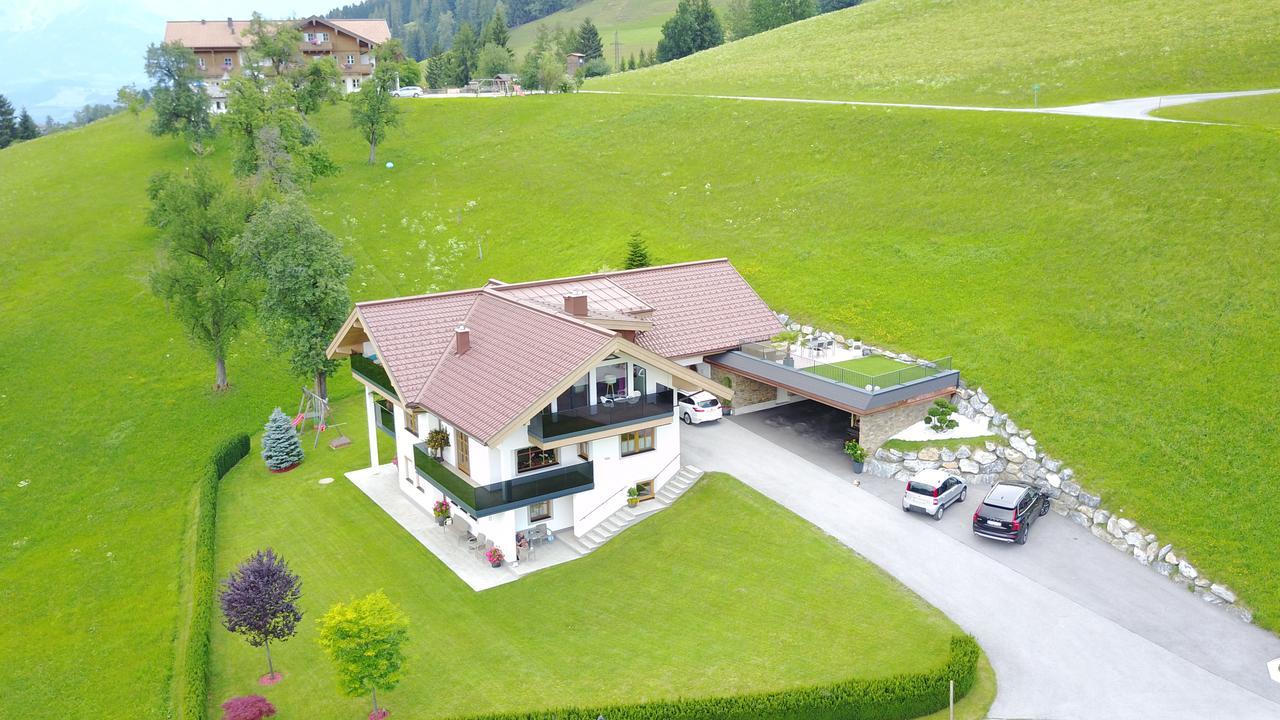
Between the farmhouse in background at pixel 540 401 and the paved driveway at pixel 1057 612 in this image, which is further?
the farmhouse in background at pixel 540 401

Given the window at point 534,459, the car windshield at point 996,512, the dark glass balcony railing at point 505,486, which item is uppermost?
the window at point 534,459

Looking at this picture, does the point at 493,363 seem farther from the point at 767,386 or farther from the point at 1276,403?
the point at 1276,403

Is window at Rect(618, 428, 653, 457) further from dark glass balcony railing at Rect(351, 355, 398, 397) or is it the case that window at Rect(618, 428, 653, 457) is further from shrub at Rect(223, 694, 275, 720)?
shrub at Rect(223, 694, 275, 720)

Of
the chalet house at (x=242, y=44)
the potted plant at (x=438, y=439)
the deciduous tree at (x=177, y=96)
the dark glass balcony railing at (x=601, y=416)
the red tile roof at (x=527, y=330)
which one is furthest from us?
the chalet house at (x=242, y=44)

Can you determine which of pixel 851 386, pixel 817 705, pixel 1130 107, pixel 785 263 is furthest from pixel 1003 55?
pixel 817 705

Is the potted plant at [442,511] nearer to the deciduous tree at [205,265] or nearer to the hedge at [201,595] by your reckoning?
the hedge at [201,595]

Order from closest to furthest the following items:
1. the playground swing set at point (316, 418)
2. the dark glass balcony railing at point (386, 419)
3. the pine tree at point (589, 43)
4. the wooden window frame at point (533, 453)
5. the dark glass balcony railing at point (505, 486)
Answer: the dark glass balcony railing at point (505, 486) → the wooden window frame at point (533, 453) → the dark glass balcony railing at point (386, 419) → the playground swing set at point (316, 418) → the pine tree at point (589, 43)

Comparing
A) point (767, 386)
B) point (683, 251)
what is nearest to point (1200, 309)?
point (767, 386)

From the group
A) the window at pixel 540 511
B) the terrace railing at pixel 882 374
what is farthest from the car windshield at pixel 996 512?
the window at pixel 540 511
